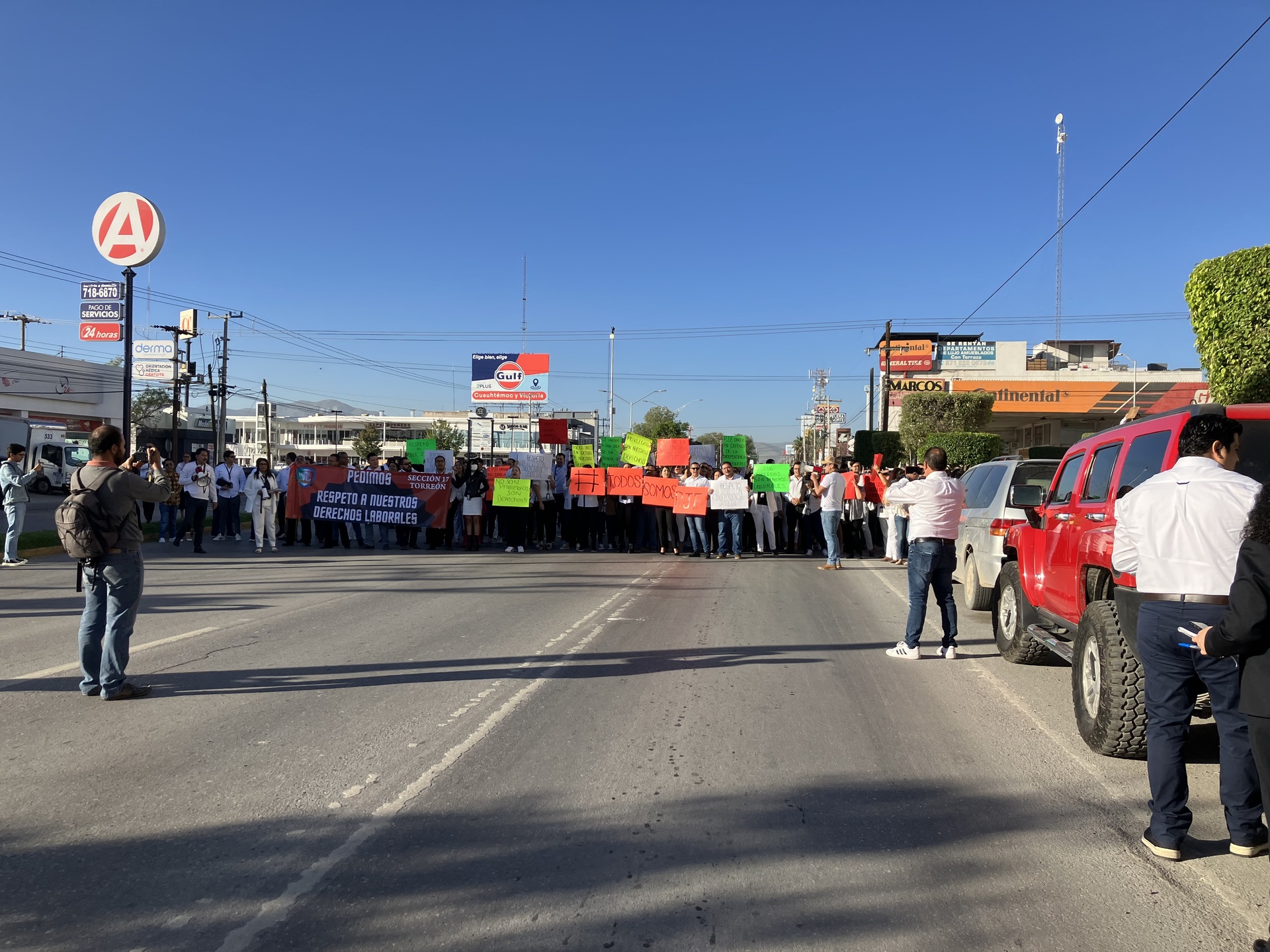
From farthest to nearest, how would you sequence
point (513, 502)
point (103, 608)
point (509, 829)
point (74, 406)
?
1. point (74, 406)
2. point (513, 502)
3. point (103, 608)
4. point (509, 829)

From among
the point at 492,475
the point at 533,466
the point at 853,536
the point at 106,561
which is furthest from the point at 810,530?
the point at 106,561

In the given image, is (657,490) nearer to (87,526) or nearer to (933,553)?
(933,553)

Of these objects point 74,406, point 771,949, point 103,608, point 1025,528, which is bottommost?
point 771,949

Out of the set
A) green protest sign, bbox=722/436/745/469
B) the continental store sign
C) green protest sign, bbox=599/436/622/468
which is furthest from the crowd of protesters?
the continental store sign

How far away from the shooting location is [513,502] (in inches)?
731

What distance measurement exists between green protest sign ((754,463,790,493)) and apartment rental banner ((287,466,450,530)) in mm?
6514

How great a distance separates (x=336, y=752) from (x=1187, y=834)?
439cm

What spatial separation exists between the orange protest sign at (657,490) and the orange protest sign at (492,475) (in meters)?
2.92

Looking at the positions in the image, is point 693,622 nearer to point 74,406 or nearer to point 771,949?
point 771,949

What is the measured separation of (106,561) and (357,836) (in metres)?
3.55

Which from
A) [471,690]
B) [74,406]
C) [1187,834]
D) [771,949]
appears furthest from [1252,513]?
[74,406]

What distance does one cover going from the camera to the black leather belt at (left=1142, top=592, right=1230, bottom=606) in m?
3.76

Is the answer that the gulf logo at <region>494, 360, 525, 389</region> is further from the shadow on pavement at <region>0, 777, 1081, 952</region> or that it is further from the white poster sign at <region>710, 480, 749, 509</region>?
the shadow on pavement at <region>0, 777, 1081, 952</region>

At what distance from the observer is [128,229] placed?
12914mm
